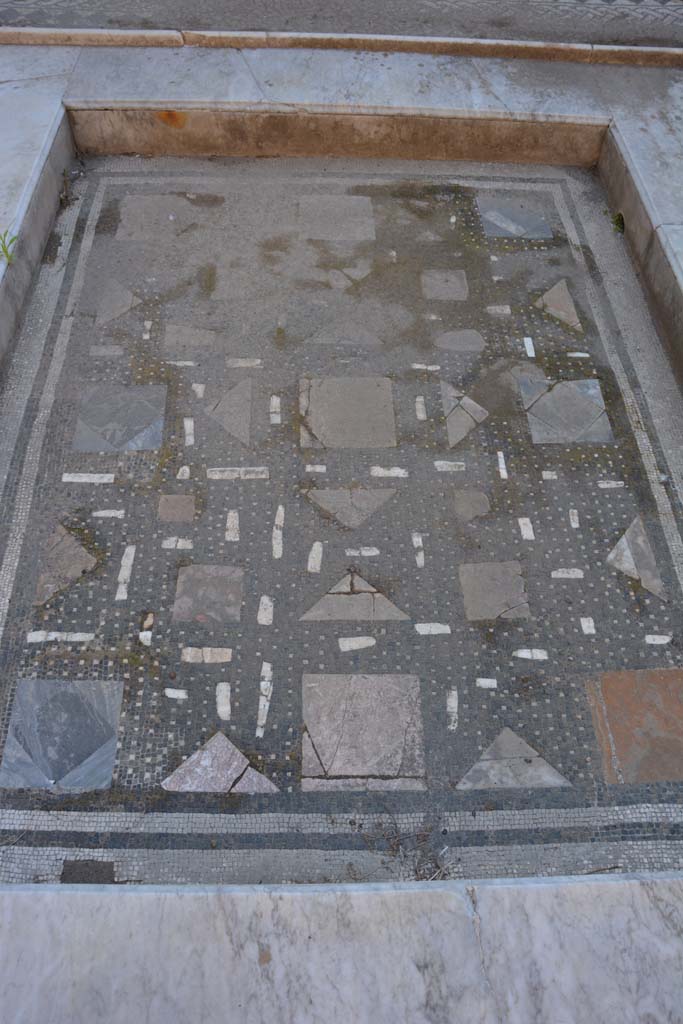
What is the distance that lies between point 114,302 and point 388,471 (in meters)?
2.06

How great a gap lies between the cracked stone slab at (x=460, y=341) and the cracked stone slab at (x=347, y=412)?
477 millimetres

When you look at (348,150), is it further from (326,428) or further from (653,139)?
(326,428)

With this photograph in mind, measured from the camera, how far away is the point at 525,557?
3758 millimetres

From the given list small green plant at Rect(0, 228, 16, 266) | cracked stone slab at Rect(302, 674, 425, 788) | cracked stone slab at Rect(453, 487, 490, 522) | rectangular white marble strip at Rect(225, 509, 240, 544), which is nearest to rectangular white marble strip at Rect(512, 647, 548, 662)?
cracked stone slab at Rect(302, 674, 425, 788)

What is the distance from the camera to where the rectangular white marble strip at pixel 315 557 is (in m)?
3.66

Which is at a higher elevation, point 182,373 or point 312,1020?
point 182,373

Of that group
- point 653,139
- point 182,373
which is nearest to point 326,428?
point 182,373

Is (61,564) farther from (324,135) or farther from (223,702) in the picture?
(324,135)

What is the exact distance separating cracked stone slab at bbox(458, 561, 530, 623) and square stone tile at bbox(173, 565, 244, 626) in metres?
1.08

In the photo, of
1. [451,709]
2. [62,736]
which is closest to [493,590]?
[451,709]

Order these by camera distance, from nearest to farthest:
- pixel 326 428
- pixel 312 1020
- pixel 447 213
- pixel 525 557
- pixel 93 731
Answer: pixel 312 1020, pixel 93 731, pixel 525 557, pixel 326 428, pixel 447 213

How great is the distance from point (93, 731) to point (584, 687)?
2.13 meters

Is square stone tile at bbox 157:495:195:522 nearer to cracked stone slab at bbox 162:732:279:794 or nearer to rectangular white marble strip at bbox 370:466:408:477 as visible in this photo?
rectangular white marble strip at bbox 370:466:408:477

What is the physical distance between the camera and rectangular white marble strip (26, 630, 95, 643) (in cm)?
341
